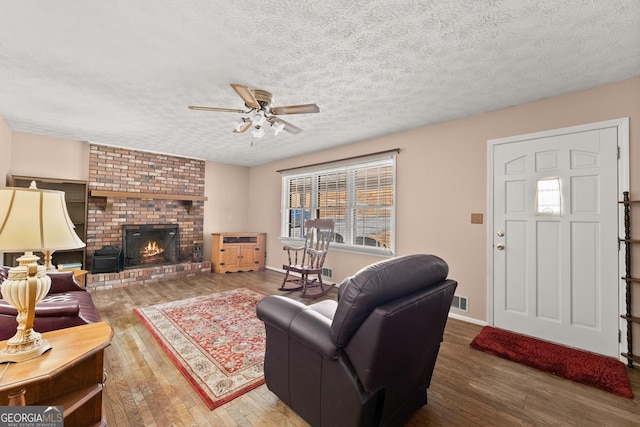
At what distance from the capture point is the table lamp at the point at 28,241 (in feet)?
3.79

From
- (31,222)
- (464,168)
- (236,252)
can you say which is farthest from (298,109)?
(236,252)

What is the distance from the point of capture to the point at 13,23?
179cm

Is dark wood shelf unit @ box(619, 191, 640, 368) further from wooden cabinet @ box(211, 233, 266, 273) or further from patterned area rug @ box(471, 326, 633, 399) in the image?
wooden cabinet @ box(211, 233, 266, 273)

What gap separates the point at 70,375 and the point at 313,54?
2.45m

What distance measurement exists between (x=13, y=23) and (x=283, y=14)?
176cm

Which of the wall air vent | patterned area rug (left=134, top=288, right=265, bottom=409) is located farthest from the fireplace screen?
the wall air vent

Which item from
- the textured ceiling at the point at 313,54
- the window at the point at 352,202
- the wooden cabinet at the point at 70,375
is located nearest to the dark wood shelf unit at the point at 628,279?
the textured ceiling at the point at 313,54

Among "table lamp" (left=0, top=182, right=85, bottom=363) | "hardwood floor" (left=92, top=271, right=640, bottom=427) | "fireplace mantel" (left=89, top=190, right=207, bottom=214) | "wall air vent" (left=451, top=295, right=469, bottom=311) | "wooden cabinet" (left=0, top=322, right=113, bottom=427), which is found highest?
"fireplace mantel" (left=89, top=190, right=207, bottom=214)

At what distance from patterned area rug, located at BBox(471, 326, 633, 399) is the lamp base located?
3.13 metres

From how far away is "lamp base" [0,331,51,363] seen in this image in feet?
3.93

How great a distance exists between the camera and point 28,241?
3.80ft

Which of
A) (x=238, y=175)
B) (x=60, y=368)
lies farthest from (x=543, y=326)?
(x=238, y=175)

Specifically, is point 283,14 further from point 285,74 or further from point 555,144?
point 555,144

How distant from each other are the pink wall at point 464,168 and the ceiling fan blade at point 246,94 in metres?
1.78
